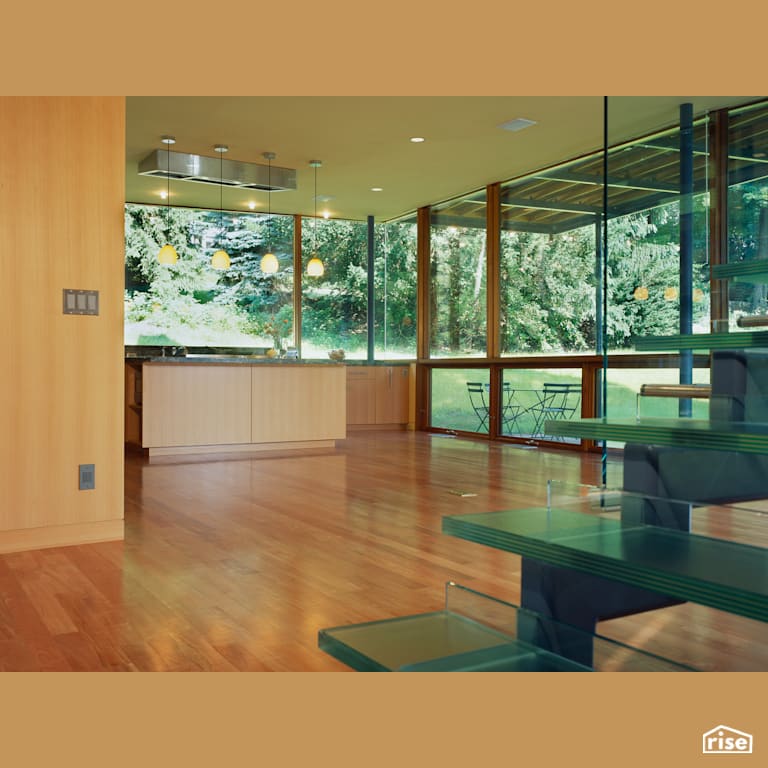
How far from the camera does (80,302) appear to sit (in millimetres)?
3711

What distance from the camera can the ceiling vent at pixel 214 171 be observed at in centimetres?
791

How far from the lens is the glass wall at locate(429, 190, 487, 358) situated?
9492mm

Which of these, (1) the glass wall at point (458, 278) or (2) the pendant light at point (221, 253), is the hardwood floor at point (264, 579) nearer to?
(2) the pendant light at point (221, 253)

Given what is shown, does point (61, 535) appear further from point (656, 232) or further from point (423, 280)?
point (423, 280)

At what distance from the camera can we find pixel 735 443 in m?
1.60

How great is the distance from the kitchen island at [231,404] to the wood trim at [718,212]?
5.32 metres

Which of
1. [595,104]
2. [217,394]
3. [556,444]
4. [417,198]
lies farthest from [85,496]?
[417,198]

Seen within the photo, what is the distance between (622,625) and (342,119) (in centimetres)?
544

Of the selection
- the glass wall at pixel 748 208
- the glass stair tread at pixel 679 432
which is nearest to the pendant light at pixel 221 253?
the glass wall at pixel 748 208

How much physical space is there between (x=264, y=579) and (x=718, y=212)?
2.15m

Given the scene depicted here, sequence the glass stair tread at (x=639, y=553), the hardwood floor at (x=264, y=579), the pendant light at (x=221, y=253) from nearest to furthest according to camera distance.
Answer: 1. the glass stair tread at (x=639, y=553)
2. the hardwood floor at (x=264, y=579)
3. the pendant light at (x=221, y=253)

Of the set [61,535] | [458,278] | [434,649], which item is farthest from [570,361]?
[434,649]
